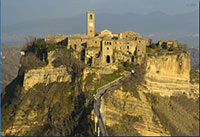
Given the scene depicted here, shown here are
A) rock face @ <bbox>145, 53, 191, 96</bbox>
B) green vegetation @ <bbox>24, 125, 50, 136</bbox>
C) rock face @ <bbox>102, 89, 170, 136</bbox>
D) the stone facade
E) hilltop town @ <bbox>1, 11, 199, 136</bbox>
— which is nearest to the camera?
rock face @ <bbox>102, 89, 170, 136</bbox>

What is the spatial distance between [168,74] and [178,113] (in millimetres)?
8075

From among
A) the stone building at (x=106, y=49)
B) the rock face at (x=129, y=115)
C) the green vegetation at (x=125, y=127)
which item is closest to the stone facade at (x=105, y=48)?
the stone building at (x=106, y=49)

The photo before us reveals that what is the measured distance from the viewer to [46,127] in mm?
37625

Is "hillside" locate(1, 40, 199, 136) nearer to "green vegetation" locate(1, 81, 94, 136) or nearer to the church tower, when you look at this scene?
"green vegetation" locate(1, 81, 94, 136)

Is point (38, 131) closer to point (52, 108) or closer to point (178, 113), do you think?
point (52, 108)

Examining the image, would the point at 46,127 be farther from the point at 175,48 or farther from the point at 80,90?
the point at 175,48

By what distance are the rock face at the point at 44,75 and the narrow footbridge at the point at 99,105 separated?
6932 mm

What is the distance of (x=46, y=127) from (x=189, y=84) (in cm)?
2781

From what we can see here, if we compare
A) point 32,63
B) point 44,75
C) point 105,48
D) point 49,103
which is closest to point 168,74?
point 105,48

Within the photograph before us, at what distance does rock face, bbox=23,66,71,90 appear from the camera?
4325cm

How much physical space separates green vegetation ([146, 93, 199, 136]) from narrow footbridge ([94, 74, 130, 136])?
14.9 feet

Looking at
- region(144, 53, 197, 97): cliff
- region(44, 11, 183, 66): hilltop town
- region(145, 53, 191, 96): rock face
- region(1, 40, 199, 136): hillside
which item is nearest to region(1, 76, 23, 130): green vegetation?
region(1, 40, 199, 136): hillside

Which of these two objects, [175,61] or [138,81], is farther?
[175,61]

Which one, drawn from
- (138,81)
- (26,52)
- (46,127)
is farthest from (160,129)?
(26,52)
